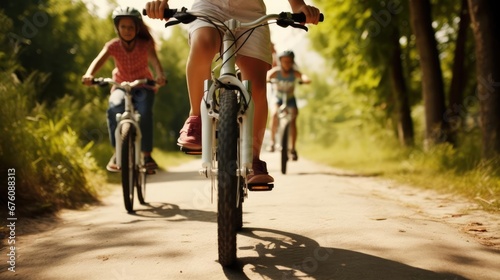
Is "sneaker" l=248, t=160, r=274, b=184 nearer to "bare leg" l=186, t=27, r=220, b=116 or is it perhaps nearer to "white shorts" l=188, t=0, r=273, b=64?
"bare leg" l=186, t=27, r=220, b=116

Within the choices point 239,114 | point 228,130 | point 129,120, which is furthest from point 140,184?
point 228,130

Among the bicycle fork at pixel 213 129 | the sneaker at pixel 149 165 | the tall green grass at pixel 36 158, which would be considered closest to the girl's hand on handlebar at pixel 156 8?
the bicycle fork at pixel 213 129

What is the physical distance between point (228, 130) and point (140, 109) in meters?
Answer: 3.30

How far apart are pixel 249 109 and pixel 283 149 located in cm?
625

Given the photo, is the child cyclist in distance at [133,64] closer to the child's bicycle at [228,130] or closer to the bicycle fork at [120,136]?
the bicycle fork at [120,136]

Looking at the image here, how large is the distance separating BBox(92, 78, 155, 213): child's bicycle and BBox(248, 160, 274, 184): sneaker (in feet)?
6.71

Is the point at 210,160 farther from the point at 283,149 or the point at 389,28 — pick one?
the point at 389,28

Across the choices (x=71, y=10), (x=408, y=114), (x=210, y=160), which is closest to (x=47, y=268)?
(x=210, y=160)

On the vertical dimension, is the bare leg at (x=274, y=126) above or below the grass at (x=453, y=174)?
above

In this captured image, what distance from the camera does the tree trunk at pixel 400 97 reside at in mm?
13625

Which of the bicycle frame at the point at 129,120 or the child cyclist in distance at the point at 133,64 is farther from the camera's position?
the child cyclist in distance at the point at 133,64

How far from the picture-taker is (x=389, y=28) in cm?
1245

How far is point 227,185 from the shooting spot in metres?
2.99

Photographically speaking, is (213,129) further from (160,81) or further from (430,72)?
(430,72)
